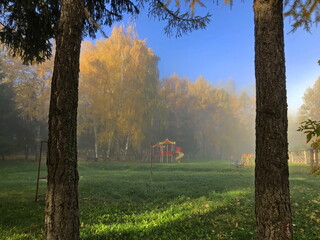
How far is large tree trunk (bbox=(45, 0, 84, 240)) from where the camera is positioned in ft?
10.6

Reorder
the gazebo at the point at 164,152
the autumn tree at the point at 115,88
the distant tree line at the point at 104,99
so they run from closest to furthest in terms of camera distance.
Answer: the distant tree line at the point at 104,99, the autumn tree at the point at 115,88, the gazebo at the point at 164,152

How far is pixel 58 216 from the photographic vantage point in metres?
3.23

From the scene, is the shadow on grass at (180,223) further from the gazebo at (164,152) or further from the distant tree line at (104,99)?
the gazebo at (164,152)

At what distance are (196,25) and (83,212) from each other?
5.01m

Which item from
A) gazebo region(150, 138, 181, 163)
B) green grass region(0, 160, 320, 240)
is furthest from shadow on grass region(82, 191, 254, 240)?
gazebo region(150, 138, 181, 163)

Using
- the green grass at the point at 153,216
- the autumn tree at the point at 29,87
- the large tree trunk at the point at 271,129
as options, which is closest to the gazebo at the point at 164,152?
the autumn tree at the point at 29,87

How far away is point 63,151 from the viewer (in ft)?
10.8

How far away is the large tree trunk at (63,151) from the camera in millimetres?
3236

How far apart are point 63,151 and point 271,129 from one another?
258cm

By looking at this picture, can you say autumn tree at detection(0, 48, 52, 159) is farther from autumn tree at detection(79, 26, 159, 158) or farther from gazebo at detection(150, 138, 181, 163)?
gazebo at detection(150, 138, 181, 163)

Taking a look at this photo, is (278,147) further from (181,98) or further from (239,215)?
(181,98)

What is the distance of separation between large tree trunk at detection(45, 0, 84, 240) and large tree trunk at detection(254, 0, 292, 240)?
2.33 metres

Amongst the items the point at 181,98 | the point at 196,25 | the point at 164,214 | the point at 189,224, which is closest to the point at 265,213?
the point at 189,224

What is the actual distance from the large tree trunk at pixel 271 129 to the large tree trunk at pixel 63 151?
7.63ft
